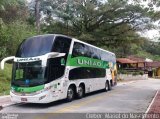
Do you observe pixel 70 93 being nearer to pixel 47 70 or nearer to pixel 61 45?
pixel 61 45

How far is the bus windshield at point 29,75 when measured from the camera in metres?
A: 16.0

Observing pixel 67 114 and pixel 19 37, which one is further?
pixel 19 37

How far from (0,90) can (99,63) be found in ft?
25.2

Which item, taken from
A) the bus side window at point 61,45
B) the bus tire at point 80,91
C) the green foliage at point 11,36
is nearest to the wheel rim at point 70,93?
the bus tire at point 80,91

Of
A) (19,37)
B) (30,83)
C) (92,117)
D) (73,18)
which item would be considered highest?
(73,18)

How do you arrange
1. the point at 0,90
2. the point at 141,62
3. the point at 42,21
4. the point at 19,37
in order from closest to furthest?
the point at 0,90
the point at 19,37
the point at 42,21
the point at 141,62

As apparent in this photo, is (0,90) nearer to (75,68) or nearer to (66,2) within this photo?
(75,68)

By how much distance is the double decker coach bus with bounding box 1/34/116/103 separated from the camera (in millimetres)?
15977

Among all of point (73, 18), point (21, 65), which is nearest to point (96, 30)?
point (73, 18)

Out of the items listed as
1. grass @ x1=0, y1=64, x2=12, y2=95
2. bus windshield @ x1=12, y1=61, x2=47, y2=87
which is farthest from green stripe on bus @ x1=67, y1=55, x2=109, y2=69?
grass @ x1=0, y1=64, x2=12, y2=95

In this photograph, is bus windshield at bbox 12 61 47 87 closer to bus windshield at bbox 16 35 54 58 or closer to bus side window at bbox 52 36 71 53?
bus windshield at bbox 16 35 54 58

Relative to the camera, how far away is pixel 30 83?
16031 mm

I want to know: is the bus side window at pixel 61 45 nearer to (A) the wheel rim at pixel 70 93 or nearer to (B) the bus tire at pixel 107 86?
(A) the wheel rim at pixel 70 93

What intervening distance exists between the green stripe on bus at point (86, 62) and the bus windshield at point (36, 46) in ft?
6.70
